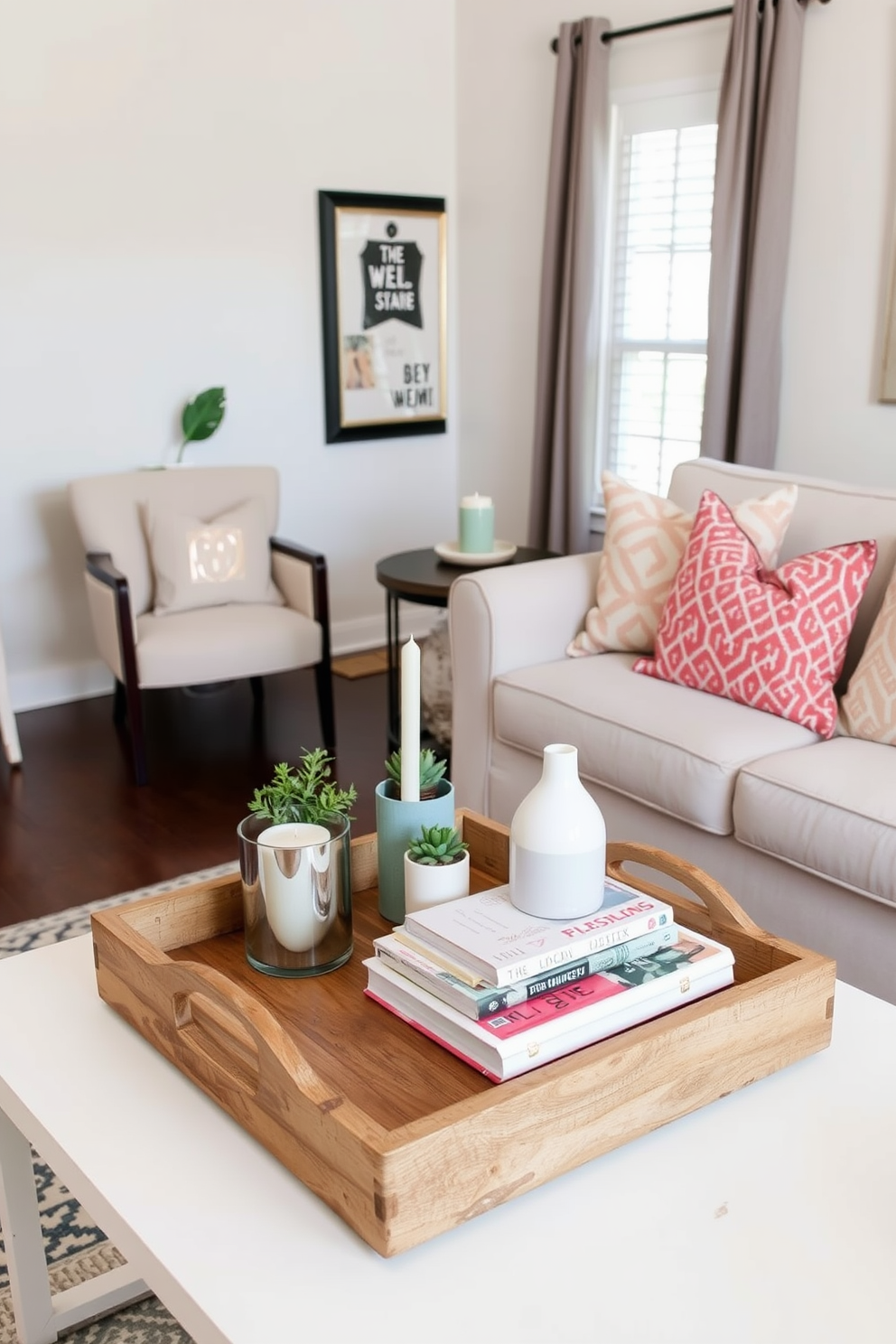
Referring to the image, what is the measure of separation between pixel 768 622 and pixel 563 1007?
1340 millimetres

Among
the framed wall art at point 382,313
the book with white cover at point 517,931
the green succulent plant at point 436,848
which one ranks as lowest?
the book with white cover at point 517,931

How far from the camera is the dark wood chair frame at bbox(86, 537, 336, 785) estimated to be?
3.36m

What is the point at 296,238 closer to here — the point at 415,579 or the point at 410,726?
the point at 415,579

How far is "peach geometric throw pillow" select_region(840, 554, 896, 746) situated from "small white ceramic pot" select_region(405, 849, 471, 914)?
114cm

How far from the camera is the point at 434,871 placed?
1492 millimetres

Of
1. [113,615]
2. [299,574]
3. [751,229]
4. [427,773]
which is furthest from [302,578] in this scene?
[427,773]

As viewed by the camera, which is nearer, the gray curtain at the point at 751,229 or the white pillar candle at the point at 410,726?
Result: the white pillar candle at the point at 410,726

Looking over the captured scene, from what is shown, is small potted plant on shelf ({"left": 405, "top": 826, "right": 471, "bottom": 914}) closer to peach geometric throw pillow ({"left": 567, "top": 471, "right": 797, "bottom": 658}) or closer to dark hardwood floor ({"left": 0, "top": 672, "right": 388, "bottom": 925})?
dark hardwood floor ({"left": 0, "top": 672, "right": 388, "bottom": 925})

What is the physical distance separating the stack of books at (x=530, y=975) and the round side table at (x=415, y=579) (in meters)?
1.72

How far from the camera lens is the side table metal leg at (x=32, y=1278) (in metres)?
1.43

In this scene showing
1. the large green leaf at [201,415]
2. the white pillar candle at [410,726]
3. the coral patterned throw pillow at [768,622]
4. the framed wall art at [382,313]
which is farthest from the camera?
the framed wall art at [382,313]

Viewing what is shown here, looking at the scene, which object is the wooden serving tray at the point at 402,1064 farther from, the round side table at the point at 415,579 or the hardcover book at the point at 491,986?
the round side table at the point at 415,579

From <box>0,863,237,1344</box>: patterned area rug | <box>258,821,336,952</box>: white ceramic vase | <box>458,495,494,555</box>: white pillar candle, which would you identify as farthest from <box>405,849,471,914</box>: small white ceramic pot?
<box>458,495,494,555</box>: white pillar candle

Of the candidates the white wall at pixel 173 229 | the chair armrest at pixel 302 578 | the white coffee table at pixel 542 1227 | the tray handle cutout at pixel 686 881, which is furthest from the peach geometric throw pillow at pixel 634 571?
the white wall at pixel 173 229
